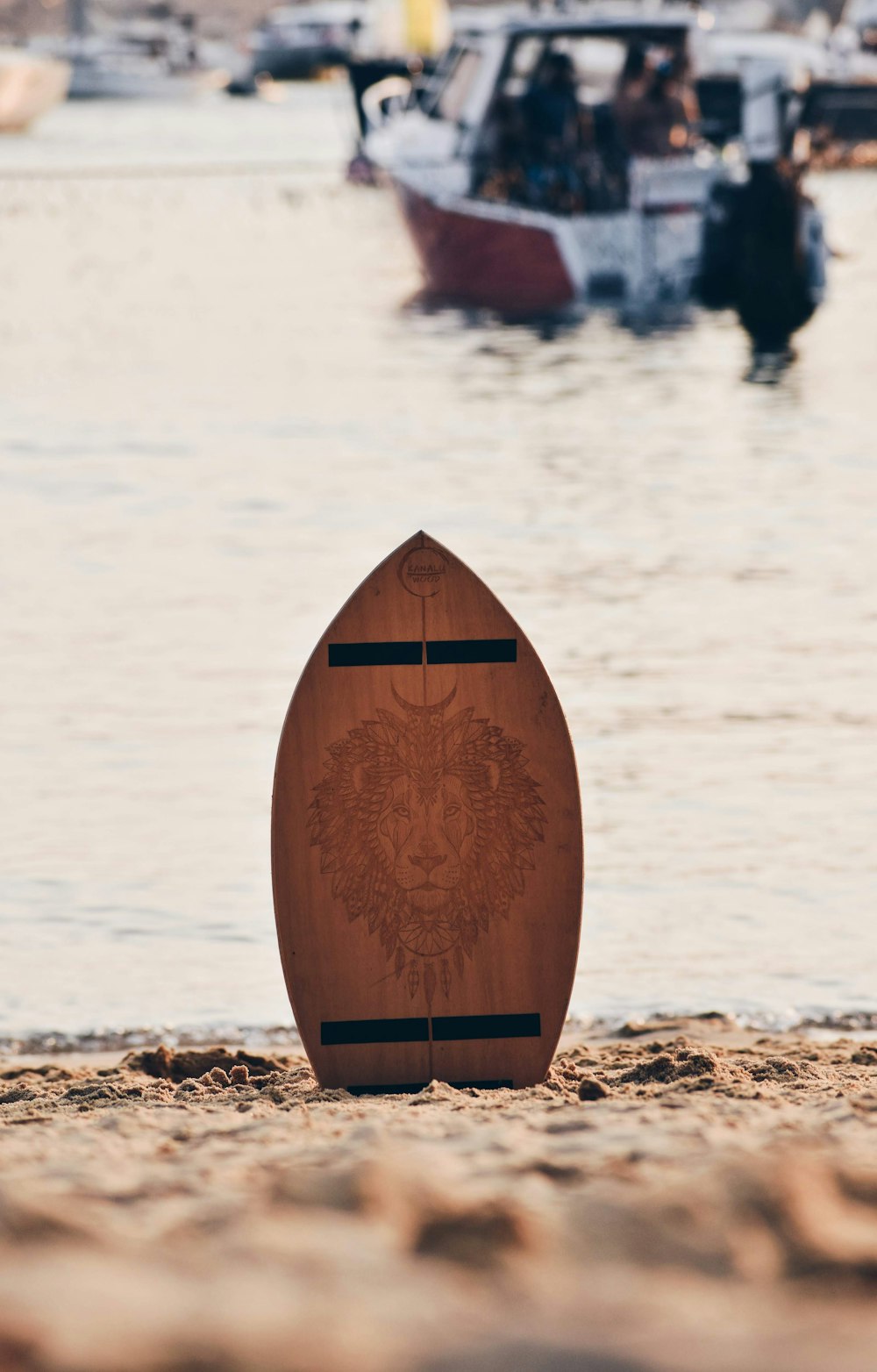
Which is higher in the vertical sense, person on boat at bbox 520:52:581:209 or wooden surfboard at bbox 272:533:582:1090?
person on boat at bbox 520:52:581:209

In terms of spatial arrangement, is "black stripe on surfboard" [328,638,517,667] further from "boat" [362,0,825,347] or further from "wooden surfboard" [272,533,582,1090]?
"boat" [362,0,825,347]

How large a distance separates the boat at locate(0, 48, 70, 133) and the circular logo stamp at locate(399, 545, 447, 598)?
5559 centimetres

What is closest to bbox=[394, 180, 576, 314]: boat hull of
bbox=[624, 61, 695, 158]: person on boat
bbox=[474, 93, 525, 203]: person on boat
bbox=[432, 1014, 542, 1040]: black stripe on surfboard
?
bbox=[474, 93, 525, 203]: person on boat

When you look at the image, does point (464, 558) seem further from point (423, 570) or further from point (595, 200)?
point (595, 200)

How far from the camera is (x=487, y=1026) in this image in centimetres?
403

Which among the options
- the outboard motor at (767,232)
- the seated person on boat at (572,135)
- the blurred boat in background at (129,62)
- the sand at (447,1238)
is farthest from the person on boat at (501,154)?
the blurred boat in background at (129,62)

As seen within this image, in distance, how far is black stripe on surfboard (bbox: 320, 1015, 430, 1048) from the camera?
4.00 meters

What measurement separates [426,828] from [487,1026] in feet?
1.31

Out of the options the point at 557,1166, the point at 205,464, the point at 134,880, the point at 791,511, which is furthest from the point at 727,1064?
the point at 205,464

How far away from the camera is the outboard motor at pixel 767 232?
18.1 metres

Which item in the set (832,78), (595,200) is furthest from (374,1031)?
(832,78)

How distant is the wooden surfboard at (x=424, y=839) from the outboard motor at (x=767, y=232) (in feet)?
46.4

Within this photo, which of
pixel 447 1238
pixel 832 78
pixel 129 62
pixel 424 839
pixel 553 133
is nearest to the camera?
pixel 447 1238

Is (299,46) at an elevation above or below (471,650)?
above
